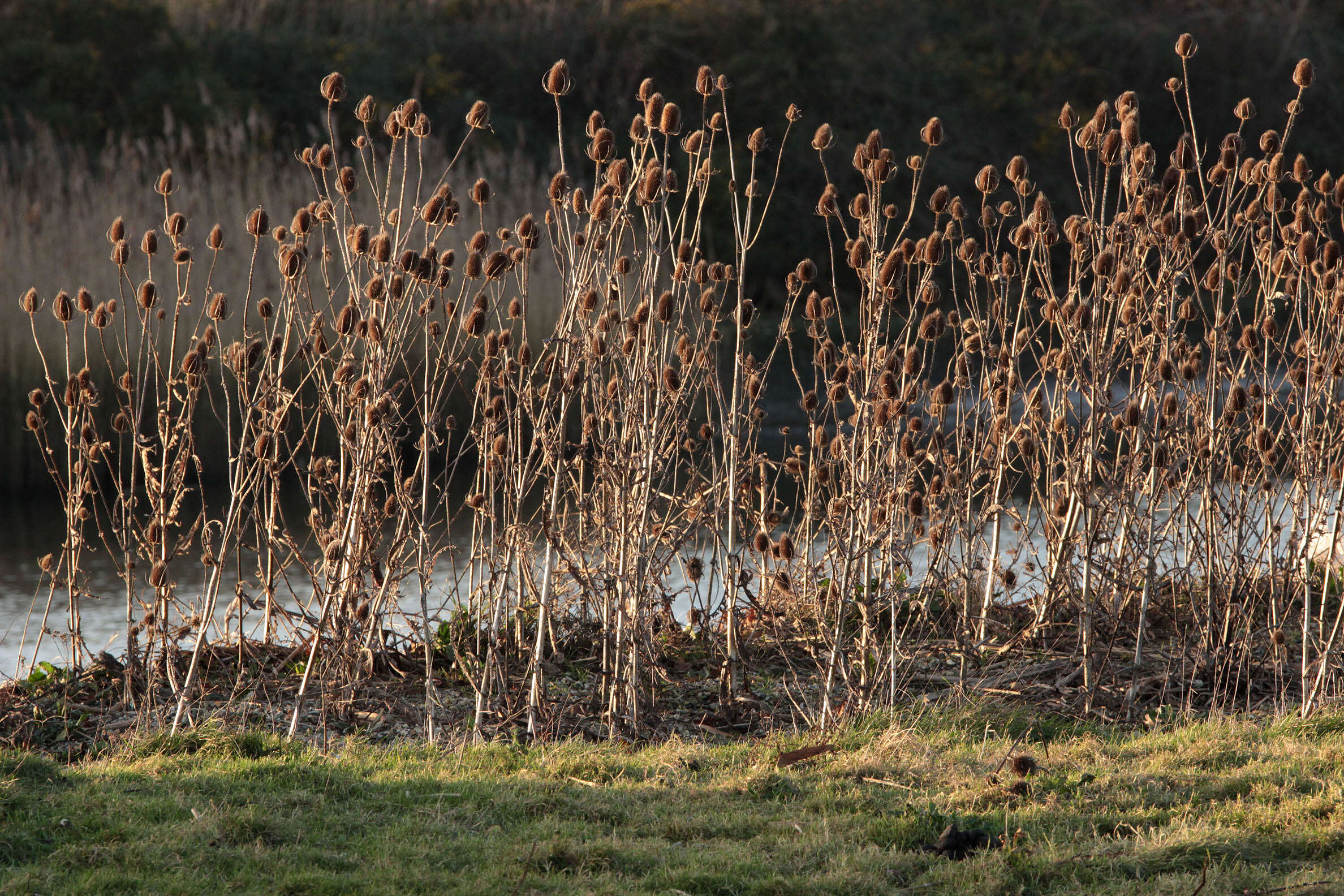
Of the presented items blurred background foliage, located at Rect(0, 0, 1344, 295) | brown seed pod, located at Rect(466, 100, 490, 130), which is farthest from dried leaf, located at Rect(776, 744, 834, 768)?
blurred background foliage, located at Rect(0, 0, 1344, 295)

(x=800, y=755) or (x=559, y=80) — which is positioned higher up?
(x=559, y=80)

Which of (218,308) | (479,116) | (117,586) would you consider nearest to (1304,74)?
(479,116)

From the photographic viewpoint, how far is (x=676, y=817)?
10.3ft

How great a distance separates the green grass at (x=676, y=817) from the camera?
276 centimetres

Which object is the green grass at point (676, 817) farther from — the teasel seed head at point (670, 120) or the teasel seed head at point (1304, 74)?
the teasel seed head at point (1304, 74)

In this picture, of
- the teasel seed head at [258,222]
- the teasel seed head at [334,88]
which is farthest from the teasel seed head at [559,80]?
the teasel seed head at [258,222]

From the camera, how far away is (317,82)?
15.9m

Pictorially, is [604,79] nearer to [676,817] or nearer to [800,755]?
[800,755]

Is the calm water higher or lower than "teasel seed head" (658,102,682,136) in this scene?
lower

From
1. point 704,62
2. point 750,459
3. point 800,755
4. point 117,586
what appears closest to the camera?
point 800,755

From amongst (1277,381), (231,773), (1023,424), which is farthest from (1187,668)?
(1277,381)

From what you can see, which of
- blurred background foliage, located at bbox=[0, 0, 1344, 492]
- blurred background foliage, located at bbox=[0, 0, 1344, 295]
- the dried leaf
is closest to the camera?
the dried leaf

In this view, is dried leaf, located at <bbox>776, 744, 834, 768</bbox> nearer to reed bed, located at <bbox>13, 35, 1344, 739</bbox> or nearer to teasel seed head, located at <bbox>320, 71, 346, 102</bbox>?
reed bed, located at <bbox>13, 35, 1344, 739</bbox>

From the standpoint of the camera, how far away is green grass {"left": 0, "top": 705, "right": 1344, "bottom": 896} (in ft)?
9.05
